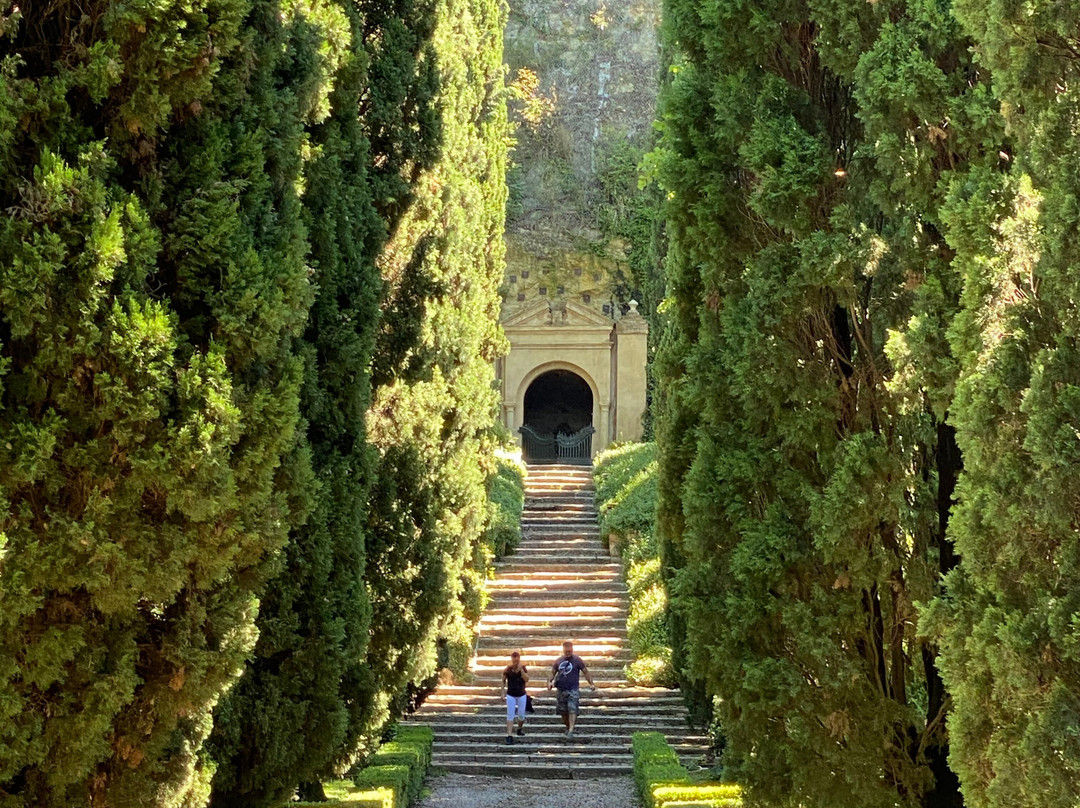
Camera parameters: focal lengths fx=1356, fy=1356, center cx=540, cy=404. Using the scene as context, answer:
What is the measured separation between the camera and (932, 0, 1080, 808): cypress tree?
475 cm

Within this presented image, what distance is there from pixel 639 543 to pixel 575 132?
20461 millimetres

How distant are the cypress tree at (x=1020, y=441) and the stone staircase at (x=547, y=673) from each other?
8.71m

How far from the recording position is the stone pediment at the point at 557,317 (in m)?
29.0

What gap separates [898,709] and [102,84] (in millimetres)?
5222

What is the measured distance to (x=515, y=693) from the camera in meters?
14.1

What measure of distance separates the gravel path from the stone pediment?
16.5 metres

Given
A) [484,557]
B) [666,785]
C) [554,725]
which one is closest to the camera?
[666,785]

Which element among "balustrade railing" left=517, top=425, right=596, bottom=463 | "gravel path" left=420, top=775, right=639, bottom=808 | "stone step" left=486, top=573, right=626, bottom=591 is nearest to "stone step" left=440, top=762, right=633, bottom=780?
"gravel path" left=420, top=775, right=639, bottom=808

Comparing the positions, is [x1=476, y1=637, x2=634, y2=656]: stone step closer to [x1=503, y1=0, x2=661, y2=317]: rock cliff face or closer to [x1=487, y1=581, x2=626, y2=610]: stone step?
[x1=487, y1=581, x2=626, y2=610]: stone step

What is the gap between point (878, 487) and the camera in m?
7.26

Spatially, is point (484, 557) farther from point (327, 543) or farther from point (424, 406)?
point (327, 543)

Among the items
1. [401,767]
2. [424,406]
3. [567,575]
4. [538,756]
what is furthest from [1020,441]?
[567,575]

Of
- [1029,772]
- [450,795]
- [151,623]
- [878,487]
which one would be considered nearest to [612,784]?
[450,795]

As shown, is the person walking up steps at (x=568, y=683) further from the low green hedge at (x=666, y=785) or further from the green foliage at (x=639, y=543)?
the green foliage at (x=639, y=543)
